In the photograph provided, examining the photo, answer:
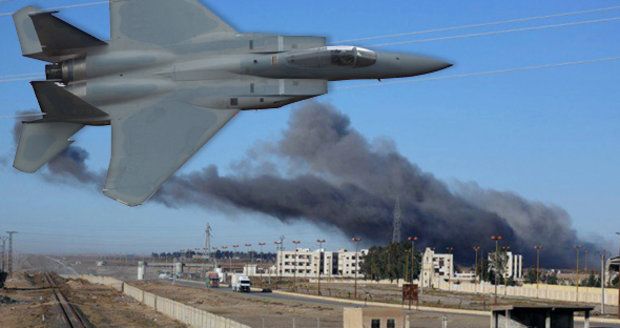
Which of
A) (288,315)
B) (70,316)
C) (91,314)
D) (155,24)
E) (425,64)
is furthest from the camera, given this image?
(91,314)

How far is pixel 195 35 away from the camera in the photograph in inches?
1503

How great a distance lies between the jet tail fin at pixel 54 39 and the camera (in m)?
37.7

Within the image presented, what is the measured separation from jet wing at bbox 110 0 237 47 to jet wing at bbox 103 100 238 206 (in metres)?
2.69

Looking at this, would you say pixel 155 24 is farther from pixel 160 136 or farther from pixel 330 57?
pixel 330 57

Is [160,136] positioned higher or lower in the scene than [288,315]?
higher

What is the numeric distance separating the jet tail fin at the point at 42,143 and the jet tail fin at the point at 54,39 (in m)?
2.72

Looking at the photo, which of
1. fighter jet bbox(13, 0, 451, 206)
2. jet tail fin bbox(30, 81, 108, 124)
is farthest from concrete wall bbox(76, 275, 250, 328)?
jet tail fin bbox(30, 81, 108, 124)

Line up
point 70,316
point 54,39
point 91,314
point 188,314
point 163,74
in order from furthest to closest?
point 91,314
point 70,316
point 188,314
point 54,39
point 163,74

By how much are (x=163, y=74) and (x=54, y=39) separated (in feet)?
15.0

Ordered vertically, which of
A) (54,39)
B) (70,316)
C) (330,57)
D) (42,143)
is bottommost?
(70,316)

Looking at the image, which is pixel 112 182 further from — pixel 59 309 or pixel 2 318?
pixel 59 309

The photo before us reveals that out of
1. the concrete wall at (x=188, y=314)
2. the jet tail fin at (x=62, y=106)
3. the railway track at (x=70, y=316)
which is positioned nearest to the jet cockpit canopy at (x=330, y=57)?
the jet tail fin at (x=62, y=106)

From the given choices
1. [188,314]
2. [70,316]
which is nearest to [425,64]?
[188,314]

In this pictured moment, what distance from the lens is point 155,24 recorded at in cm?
→ 3844
